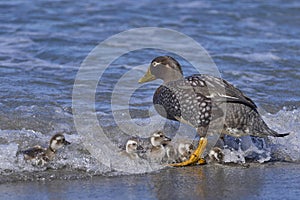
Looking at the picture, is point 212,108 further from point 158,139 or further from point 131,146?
point 131,146

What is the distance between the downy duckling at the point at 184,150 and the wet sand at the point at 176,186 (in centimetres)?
42

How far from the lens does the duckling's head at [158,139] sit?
6570 millimetres

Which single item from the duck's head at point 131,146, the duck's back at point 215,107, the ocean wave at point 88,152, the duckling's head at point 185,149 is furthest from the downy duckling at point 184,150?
the duck's head at point 131,146

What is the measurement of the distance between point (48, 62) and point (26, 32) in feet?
7.58

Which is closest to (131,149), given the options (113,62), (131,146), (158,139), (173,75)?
(131,146)

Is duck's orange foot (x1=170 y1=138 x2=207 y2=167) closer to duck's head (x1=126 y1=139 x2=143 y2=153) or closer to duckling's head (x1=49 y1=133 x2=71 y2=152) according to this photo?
duck's head (x1=126 y1=139 x2=143 y2=153)

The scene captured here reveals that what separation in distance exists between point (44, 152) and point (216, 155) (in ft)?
5.37

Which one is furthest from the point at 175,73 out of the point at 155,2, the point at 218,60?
the point at 155,2

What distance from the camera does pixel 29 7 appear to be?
14.6 m

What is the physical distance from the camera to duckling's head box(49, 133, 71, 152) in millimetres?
6190

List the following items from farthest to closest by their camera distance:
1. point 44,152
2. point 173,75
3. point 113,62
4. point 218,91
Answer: point 113,62 → point 173,75 → point 218,91 → point 44,152

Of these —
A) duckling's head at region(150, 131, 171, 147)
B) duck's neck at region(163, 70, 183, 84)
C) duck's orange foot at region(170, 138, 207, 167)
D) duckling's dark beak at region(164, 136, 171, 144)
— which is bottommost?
duck's orange foot at region(170, 138, 207, 167)

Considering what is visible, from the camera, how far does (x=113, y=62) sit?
35.1ft

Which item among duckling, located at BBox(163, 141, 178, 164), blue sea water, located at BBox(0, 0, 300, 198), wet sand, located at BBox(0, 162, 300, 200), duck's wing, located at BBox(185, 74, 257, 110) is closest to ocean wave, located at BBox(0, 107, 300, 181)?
blue sea water, located at BBox(0, 0, 300, 198)
